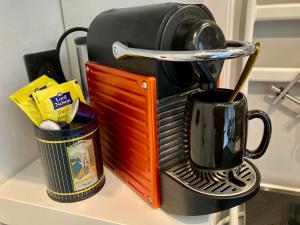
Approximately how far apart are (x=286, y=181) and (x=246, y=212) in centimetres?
20

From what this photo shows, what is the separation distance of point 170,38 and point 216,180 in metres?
0.22

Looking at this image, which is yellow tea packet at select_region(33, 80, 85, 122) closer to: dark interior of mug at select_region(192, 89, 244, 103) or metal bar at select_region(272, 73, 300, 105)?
dark interior of mug at select_region(192, 89, 244, 103)

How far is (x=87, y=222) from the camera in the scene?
0.46 metres

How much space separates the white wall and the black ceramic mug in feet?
1.20

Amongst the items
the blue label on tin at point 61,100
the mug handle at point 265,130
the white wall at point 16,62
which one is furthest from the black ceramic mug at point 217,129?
the white wall at point 16,62

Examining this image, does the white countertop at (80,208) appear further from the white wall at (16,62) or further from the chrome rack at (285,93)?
the chrome rack at (285,93)

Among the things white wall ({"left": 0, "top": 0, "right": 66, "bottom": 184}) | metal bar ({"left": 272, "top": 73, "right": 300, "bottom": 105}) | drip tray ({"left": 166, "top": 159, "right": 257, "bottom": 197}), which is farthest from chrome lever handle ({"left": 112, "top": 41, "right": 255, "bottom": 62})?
metal bar ({"left": 272, "top": 73, "right": 300, "bottom": 105})

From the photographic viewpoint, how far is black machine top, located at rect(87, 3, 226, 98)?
366 mm

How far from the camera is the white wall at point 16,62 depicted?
534mm

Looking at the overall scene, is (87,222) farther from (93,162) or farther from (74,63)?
(74,63)

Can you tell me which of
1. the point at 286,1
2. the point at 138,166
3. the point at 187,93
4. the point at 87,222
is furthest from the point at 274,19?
the point at 87,222

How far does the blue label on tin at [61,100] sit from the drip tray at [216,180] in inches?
8.5

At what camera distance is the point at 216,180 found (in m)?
0.41

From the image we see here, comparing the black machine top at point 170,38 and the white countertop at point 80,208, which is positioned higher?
the black machine top at point 170,38
